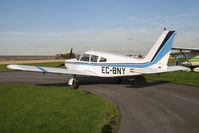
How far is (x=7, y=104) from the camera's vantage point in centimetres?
740

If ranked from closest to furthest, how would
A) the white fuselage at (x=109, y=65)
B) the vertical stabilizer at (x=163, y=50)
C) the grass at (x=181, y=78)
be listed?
the vertical stabilizer at (x=163, y=50)
the white fuselage at (x=109, y=65)
the grass at (x=181, y=78)

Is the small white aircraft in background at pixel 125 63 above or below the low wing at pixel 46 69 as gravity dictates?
above

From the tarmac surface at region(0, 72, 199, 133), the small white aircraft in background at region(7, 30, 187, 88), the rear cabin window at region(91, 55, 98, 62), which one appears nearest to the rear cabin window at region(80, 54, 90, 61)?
the small white aircraft in background at region(7, 30, 187, 88)

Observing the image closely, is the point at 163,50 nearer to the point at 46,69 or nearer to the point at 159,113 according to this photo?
the point at 159,113

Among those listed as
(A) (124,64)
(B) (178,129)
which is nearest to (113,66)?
(A) (124,64)

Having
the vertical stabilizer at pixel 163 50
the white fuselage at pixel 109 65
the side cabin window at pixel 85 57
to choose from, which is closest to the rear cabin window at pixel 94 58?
the white fuselage at pixel 109 65

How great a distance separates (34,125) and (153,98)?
620 cm

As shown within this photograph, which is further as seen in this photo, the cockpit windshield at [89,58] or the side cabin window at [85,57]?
the side cabin window at [85,57]

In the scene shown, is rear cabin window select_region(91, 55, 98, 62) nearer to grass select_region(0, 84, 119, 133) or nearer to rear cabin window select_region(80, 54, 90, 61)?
rear cabin window select_region(80, 54, 90, 61)

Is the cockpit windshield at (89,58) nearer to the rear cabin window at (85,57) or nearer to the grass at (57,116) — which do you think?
the rear cabin window at (85,57)

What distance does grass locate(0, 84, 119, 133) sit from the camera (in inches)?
196

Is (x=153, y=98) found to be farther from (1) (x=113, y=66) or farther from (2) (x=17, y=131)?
(2) (x=17, y=131)

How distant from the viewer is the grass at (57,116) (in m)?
4.98

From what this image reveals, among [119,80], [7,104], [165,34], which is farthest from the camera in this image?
[119,80]
